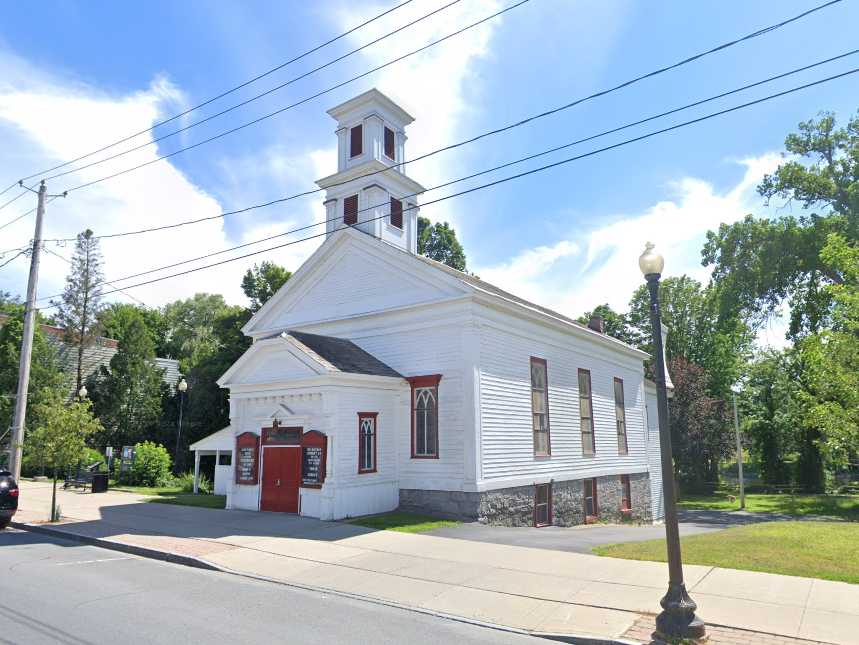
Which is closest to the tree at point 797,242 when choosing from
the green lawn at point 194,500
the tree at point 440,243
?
the tree at point 440,243

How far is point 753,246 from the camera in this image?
127 ft

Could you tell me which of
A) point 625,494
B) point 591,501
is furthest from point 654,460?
point 591,501

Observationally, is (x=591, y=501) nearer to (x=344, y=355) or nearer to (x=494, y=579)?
(x=344, y=355)

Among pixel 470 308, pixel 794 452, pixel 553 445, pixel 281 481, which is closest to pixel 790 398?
pixel 794 452

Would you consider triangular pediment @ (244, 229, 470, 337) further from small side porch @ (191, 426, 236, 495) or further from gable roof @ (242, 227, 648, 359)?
small side porch @ (191, 426, 236, 495)

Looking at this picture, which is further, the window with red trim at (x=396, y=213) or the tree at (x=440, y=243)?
the tree at (x=440, y=243)

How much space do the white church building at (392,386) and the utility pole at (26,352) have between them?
712 cm

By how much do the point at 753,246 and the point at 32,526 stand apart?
4017 centimetres

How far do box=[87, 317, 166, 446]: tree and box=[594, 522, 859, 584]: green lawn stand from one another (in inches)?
1355

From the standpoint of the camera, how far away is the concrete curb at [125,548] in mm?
11994

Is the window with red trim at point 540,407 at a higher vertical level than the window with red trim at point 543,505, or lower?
higher

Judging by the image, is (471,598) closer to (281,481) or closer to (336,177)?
(281,481)

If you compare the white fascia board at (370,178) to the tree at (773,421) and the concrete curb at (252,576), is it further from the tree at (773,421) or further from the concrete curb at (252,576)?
the tree at (773,421)

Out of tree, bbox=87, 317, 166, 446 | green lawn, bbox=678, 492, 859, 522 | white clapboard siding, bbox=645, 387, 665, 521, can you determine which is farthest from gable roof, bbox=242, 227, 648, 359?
tree, bbox=87, 317, 166, 446
